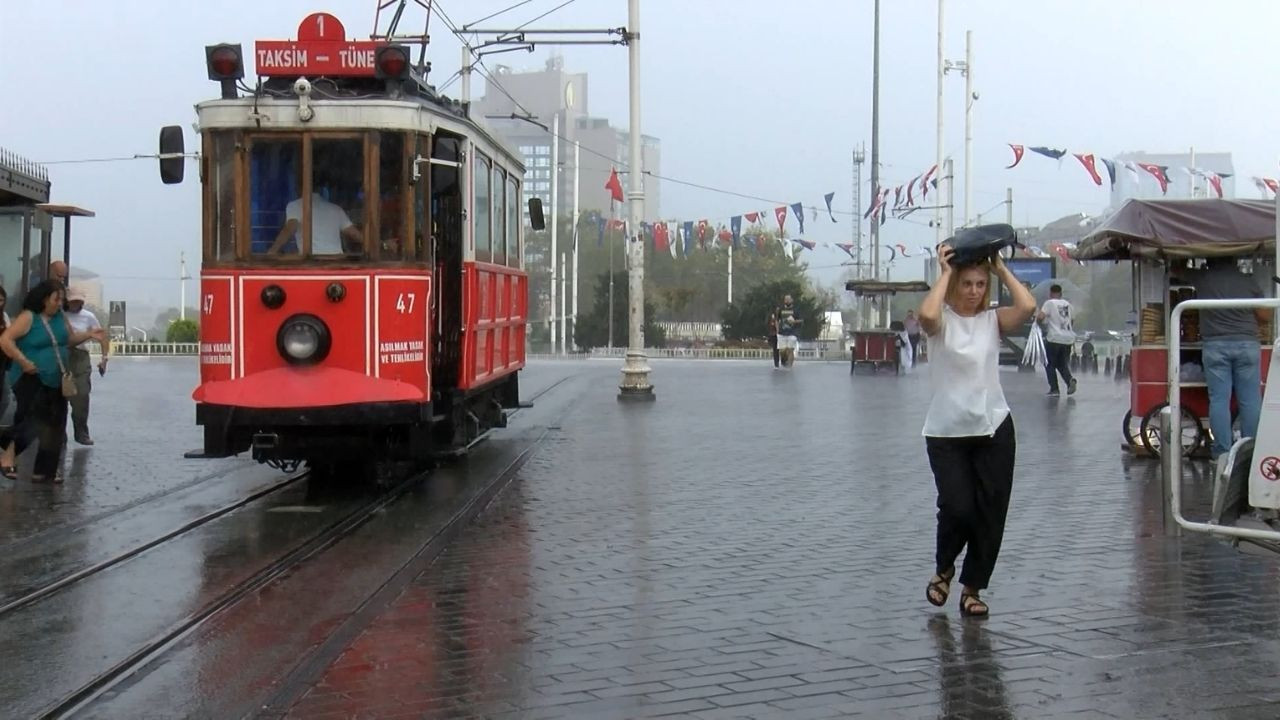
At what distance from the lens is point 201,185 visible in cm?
1089

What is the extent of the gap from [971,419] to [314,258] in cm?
569

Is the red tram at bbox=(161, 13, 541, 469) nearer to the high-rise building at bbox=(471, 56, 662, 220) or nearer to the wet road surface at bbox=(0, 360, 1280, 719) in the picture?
the wet road surface at bbox=(0, 360, 1280, 719)

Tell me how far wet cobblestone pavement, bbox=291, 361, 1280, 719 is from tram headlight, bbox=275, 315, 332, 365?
173 centimetres

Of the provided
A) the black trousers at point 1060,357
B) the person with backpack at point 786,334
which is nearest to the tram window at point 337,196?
the black trousers at point 1060,357

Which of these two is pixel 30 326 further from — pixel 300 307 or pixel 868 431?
pixel 868 431

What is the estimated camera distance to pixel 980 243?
6.81 metres

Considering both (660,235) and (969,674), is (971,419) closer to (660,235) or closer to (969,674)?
(969,674)

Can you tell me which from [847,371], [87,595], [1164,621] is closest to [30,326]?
[87,595]

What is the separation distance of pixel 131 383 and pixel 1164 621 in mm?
24780

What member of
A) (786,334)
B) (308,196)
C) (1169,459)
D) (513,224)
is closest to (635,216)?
(513,224)

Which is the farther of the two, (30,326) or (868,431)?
(868,431)

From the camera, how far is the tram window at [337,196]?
35.6ft

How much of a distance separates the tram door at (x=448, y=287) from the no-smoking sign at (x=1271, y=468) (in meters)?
7.28

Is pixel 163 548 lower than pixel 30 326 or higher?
lower
